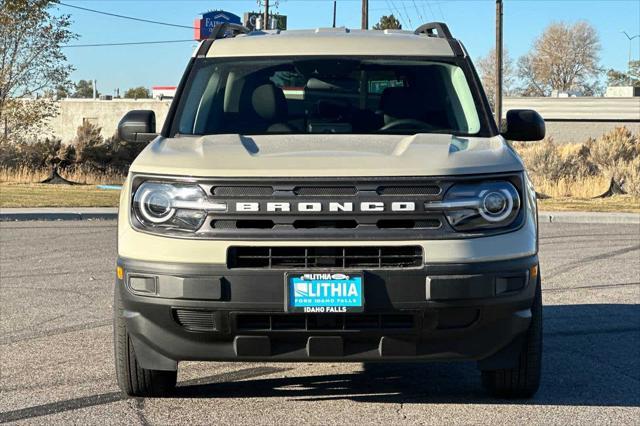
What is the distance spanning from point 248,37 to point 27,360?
2531 millimetres

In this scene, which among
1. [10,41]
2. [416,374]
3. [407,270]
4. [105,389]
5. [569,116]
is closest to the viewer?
[407,270]

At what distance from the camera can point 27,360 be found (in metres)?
6.86

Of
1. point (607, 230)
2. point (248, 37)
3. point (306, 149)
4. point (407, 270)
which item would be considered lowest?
point (607, 230)

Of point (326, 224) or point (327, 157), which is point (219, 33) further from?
point (326, 224)

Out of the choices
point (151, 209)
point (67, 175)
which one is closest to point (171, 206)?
point (151, 209)

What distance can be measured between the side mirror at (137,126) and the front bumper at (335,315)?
1.48 m

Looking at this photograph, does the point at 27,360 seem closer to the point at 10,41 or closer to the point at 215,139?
the point at 215,139

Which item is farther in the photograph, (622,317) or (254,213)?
(622,317)

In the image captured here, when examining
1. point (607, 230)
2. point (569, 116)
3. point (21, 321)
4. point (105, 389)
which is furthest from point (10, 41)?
point (569, 116)

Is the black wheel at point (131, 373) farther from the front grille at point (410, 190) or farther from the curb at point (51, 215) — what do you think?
the curb at point (51, 215)

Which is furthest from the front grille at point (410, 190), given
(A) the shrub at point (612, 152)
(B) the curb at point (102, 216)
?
(A) the shrub at point (612, 152)

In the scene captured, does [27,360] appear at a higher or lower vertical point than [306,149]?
lower

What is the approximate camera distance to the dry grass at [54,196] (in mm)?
20375

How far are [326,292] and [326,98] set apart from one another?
1.98 metres
